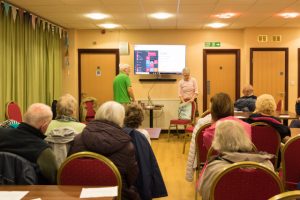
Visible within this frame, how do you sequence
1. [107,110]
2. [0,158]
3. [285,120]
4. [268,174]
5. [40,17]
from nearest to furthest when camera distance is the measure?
[268,174] → [0,158] → [107,110] → [285,120] → [40,17]

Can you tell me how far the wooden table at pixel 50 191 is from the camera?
1.83 metres

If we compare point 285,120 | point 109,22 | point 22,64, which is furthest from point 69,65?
point 285,120

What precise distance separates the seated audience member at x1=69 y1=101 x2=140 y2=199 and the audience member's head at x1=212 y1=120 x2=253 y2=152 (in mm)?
555

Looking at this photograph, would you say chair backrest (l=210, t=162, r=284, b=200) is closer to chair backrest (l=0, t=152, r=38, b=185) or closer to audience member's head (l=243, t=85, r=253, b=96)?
chair backrest (l=0, t=152, r=38, b=185)

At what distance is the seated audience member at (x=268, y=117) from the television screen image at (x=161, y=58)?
5019mm

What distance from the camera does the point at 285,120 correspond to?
5.40 metres

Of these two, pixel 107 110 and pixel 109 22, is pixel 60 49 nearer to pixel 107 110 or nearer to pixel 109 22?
pixel 109 22

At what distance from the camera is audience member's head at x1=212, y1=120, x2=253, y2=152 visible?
2223mm

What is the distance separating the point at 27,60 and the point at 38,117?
4596 millimetres

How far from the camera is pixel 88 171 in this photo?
2096 mm

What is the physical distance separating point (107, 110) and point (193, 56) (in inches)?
263

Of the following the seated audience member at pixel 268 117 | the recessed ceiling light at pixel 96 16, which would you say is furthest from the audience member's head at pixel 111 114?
the recessed ceiling light at pixel 96 16

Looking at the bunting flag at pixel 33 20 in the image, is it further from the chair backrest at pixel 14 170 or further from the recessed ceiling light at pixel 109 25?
the chair backrest at pixel 14 170

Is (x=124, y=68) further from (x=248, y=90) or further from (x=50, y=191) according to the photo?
(x=50, y=191)
